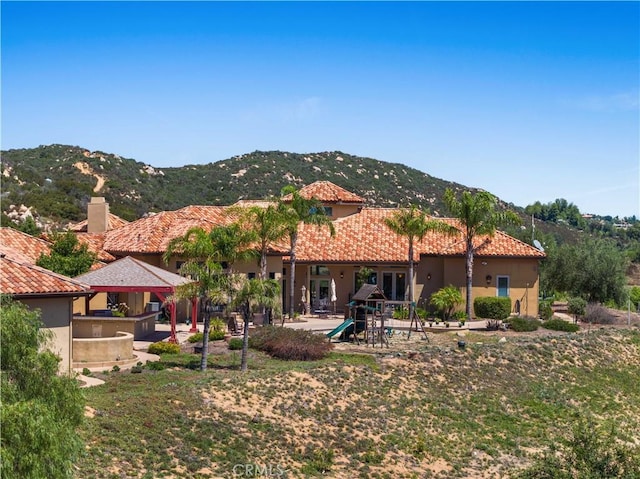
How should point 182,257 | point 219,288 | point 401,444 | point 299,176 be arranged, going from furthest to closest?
point 299,176, point 182,257, point 219,288, point 401,444

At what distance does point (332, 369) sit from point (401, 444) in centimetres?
563

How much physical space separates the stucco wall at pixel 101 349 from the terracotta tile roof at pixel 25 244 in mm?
12584

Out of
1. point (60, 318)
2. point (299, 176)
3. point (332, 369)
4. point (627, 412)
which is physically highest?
point (299, 176)

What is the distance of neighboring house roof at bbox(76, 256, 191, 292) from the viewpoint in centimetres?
3209

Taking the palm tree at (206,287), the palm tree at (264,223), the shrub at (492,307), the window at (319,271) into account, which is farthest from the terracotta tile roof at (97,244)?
the shrub at (492,307)

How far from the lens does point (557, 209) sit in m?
159

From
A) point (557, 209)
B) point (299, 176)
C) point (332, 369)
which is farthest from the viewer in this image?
point (557, 209)

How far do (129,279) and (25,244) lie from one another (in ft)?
34.5

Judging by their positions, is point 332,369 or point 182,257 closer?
point 332,369

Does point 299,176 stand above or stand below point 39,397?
above

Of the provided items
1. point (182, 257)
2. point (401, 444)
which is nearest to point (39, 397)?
point (401, 444)

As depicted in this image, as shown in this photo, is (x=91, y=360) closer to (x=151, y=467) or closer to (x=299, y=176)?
(x=151, y=467)

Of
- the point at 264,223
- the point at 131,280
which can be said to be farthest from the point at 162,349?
the point at 264,223

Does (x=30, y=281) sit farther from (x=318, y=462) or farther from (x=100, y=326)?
(x=318, y=462)
